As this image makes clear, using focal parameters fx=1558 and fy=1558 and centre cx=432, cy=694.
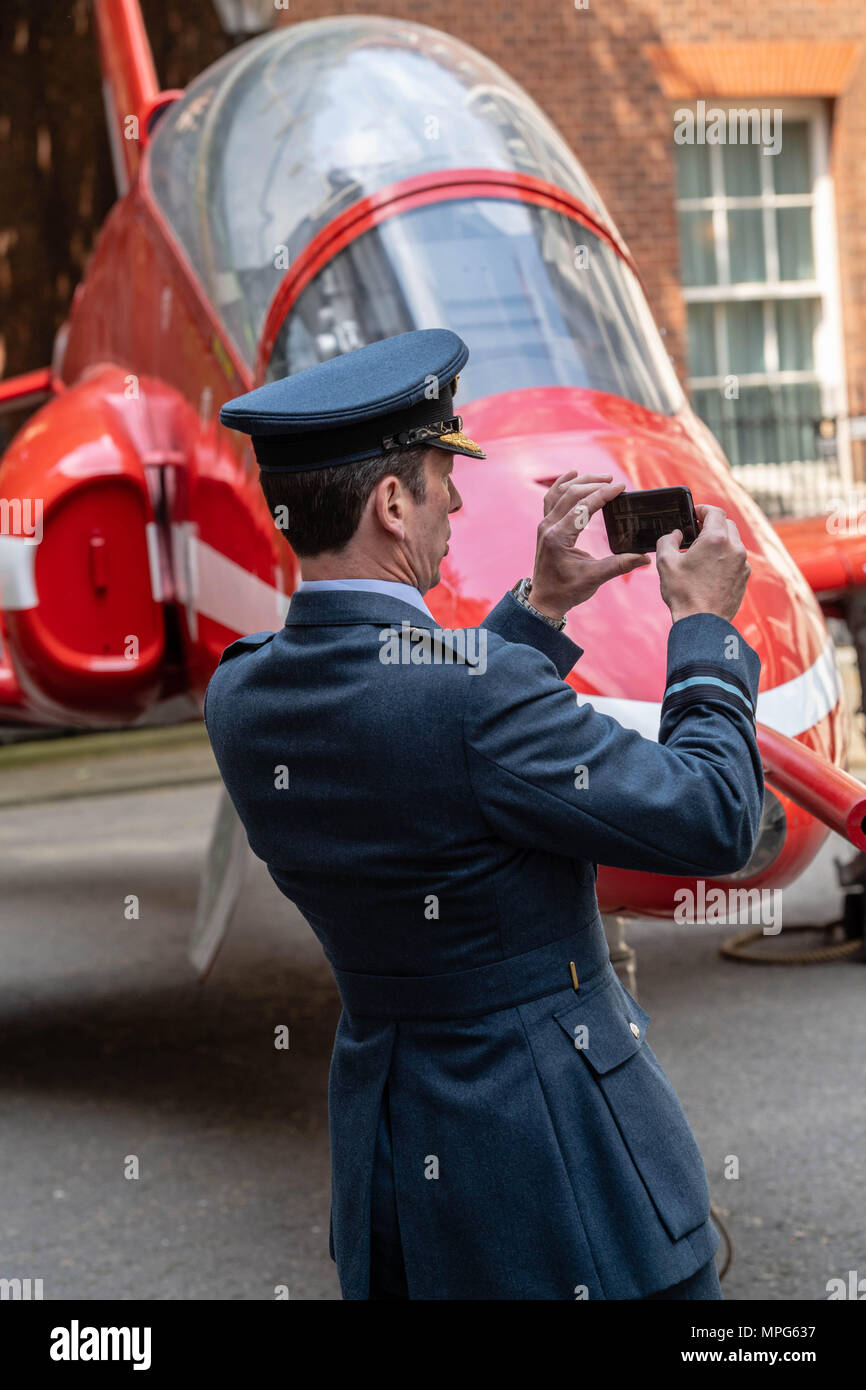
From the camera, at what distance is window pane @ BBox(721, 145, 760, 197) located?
13.9 meters

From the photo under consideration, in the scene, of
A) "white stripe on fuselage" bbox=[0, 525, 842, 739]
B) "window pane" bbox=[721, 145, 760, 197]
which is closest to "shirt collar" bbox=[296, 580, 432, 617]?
"white stripe on fuselage" bbox=[0, 525, 842, 739]

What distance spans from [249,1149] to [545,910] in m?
2.99

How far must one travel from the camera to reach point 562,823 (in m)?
1.57

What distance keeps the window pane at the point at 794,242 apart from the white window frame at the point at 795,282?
47mm

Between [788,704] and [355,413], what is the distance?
1580 mm

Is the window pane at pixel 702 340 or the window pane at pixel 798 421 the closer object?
the window pane at pixel 798 421

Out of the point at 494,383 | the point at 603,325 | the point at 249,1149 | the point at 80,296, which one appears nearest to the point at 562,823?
the point at 494,383

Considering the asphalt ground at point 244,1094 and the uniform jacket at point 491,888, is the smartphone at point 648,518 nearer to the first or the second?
the uniform jacket at point 491,888

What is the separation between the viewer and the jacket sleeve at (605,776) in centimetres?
155

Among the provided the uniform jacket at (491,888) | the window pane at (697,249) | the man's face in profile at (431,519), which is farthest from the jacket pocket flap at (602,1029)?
the window pane at (697,249)

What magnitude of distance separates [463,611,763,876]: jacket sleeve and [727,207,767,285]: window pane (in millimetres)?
13199

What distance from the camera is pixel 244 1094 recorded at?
4867mm

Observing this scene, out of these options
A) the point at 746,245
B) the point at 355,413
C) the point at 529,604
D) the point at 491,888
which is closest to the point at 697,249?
the point at 746,245

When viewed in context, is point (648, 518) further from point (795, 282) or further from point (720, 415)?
point (795, 282)
